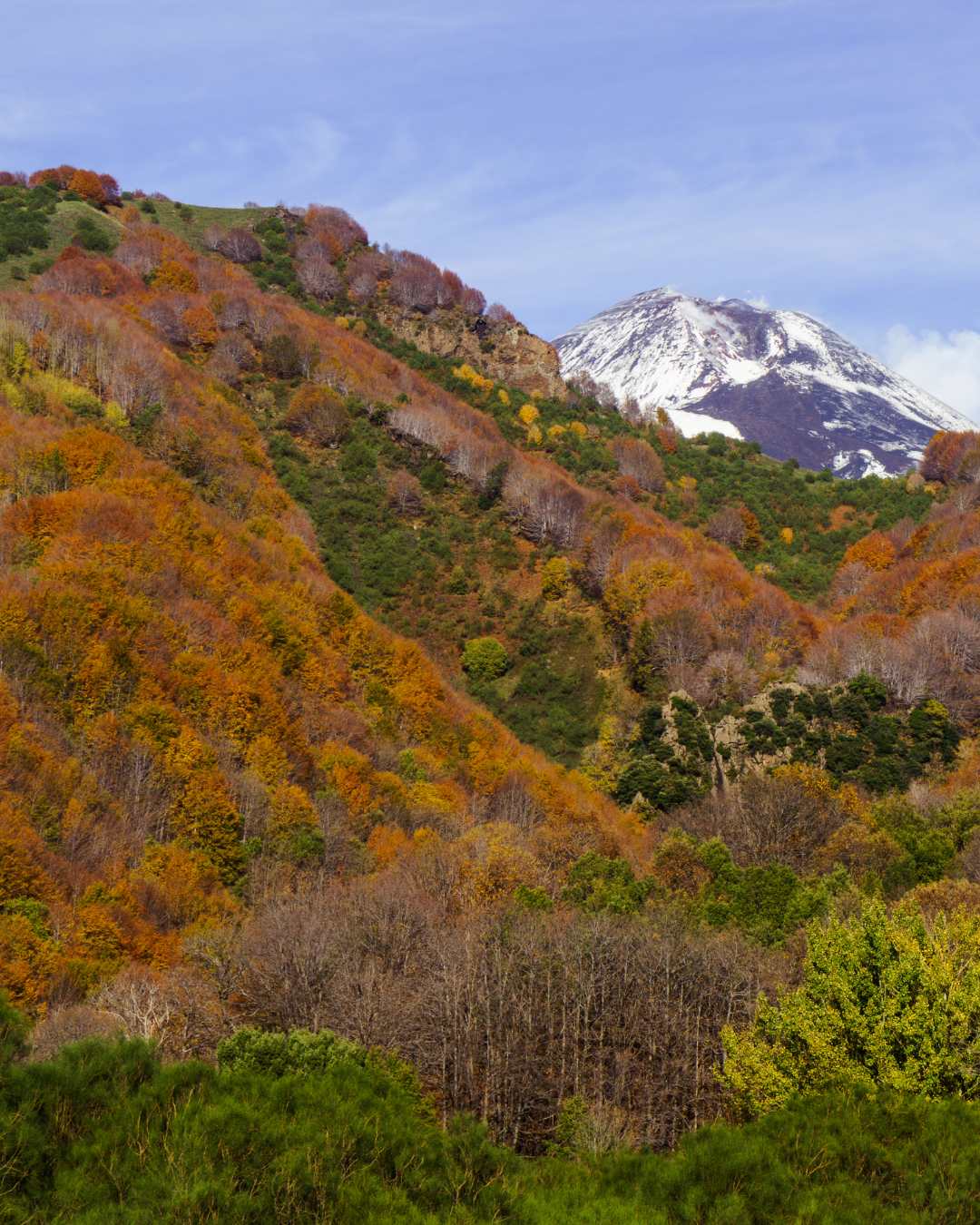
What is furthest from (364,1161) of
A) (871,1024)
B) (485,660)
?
(485,660)

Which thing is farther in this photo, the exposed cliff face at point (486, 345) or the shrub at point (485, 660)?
the exposed cliff face at point (486, 345)

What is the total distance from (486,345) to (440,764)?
5547 centimetres

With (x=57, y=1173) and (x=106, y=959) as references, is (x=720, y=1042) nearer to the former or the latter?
(x=106, y=959)

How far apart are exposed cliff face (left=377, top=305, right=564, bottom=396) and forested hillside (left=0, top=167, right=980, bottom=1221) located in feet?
1.76

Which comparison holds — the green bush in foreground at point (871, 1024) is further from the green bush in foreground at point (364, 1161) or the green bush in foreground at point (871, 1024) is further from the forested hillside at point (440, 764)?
the green bush in foreground at point (364, 1161)

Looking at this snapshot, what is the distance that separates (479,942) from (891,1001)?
458 inches

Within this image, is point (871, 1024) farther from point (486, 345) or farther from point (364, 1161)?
point (486, 345)

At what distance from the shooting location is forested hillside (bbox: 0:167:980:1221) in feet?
40.7

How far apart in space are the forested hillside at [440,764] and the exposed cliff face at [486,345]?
0.54 m

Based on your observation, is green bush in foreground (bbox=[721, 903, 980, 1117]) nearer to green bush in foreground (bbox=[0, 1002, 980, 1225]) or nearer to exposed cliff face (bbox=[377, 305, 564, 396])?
green bush in foreground (bbox=[0, 1002, 980, 1225])

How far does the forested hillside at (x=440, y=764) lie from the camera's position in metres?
12.4

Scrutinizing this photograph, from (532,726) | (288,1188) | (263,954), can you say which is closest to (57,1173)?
(288,1188)

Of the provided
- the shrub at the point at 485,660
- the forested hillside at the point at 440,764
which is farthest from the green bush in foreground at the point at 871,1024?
the shrub at the point at 485,660

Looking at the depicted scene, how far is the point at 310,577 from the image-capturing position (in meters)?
55.1
